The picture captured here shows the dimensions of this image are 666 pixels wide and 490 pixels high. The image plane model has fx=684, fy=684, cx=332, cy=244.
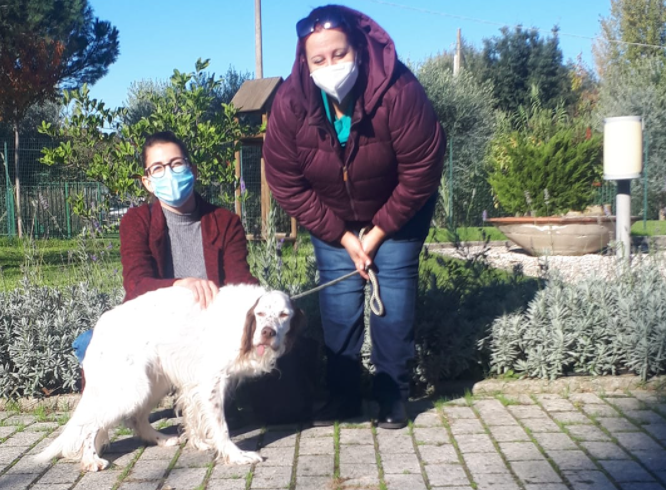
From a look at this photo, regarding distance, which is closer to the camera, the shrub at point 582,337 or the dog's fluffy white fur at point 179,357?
the dog's fluffy white fur at point 179,357

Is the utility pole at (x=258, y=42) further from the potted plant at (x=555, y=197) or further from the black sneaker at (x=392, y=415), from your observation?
the black sneaker at (x=392, y=415)

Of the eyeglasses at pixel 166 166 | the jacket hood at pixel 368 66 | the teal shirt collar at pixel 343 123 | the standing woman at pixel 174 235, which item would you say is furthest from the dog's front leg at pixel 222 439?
the jacket hood at pixel 368 66

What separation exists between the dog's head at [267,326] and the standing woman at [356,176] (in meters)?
0.63

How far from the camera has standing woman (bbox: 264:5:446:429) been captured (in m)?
3.56

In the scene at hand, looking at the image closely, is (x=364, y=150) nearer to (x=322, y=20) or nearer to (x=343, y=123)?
(x=343, y=123)

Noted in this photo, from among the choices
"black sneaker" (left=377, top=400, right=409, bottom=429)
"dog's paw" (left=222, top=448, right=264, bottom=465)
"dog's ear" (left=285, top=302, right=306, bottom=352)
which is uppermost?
"dog's ear" (left=285, top=302, right=306, bottom=352)

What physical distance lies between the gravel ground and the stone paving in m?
1.33

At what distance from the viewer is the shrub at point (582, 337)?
15.1 feet

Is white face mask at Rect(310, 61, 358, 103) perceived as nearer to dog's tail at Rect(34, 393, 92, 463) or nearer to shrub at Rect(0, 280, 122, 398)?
dog's tail at Rect(34, 393, 92, 463)

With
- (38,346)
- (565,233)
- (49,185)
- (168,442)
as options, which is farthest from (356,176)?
(49,185)

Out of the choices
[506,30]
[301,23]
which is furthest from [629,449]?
[506,30]

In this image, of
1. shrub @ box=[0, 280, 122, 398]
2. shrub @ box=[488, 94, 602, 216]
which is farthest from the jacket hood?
shrub @ box=[488, 94, 602, 216]

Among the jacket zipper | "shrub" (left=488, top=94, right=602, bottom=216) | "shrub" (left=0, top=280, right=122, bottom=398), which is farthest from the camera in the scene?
"shrub" (left=488, top=94, right=602, bottom=216)

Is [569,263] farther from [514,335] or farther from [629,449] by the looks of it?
[629,449]
